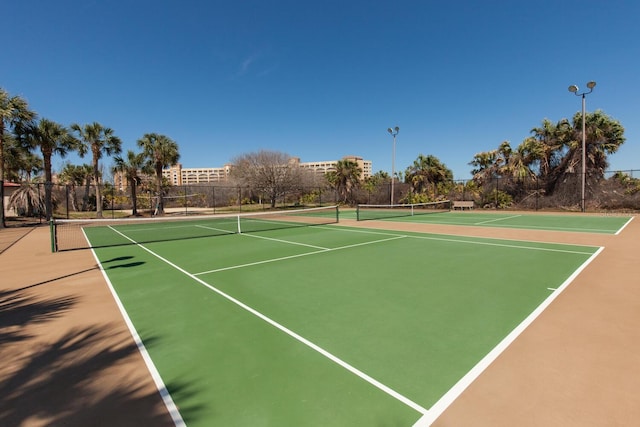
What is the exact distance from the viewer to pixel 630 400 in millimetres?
2672

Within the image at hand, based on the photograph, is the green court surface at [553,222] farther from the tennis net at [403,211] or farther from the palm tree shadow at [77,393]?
the palm tree shadow at [77,393]

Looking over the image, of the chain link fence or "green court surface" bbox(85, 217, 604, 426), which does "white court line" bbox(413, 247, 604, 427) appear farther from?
the chain link fence

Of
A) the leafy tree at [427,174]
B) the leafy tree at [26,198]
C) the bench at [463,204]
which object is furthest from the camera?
the leafy tree at [427,174]

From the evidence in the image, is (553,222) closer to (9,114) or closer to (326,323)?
(326,323)

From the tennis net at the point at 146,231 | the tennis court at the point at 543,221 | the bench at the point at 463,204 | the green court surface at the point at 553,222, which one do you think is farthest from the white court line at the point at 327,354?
the bench at the point at 463,204

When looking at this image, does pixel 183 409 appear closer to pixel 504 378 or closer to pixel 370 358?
pixel 370 358

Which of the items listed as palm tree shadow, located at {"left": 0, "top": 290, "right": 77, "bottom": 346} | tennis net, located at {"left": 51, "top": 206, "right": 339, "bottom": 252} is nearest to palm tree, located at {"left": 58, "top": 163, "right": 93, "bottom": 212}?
tennis net, located at {"left": 51, "top": 206, "right": 339, "bottom": 252}

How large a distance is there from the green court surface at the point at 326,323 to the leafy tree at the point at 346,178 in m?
30.6

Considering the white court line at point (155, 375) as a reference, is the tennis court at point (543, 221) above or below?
above

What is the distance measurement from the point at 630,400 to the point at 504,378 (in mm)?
944

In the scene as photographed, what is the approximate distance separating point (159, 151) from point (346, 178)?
21140 mm

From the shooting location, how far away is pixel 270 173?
118 feet

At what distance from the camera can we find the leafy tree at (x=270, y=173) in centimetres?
3609

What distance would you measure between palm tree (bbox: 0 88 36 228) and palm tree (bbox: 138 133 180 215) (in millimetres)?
11934
